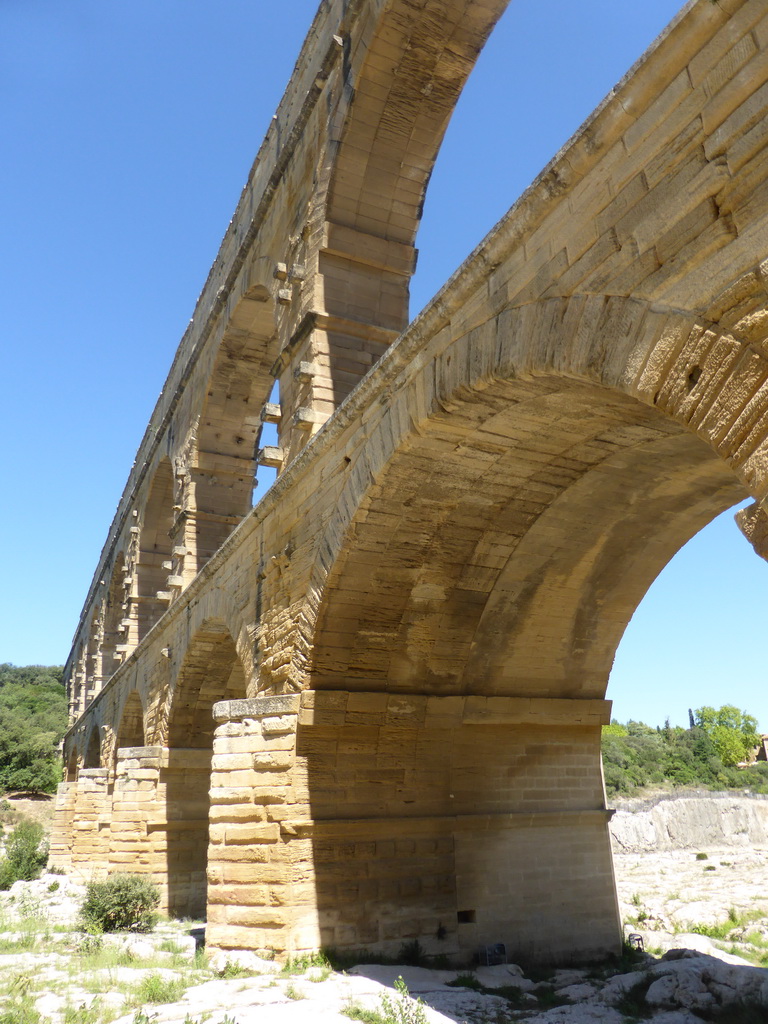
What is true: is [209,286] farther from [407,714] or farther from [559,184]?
[559,184]

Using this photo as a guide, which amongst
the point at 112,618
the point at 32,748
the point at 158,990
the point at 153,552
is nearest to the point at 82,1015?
the point at 158,990

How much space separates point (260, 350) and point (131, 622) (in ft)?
26.3

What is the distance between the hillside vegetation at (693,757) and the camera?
3247 cm

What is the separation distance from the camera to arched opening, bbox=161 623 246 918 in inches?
413

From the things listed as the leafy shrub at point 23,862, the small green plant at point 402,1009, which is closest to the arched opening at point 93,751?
the leafy shrub at point 23,862

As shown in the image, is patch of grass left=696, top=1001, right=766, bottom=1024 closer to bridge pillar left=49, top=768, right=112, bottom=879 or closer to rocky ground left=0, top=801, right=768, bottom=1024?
rocky ground left=0, top=801, right=768, bottom=1024

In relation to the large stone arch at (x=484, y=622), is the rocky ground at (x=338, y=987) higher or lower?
lower

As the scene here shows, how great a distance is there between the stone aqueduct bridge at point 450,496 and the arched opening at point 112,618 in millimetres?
12183

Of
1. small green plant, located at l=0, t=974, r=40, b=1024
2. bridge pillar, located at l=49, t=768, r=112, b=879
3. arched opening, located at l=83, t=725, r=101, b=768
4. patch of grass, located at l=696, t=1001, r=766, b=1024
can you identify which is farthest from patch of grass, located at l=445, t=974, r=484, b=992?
arched opening, located at l=83, t=725, r=101, b=768

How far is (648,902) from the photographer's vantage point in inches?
466

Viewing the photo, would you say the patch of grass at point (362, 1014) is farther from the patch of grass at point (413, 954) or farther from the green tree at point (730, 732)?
the green tree at point (730, 732)

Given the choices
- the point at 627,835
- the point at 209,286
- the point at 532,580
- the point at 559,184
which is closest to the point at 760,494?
the point at 559,184

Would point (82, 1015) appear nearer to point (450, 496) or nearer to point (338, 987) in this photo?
point (338, 987)

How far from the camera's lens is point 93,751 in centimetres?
2028
